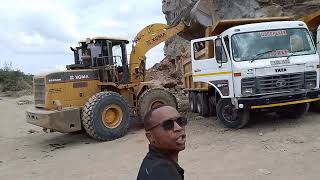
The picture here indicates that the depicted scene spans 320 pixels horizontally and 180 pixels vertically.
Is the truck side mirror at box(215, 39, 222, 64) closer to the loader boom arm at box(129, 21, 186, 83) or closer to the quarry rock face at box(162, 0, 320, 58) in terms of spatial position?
the loader boom arm at box(129, 21, 186, 83)

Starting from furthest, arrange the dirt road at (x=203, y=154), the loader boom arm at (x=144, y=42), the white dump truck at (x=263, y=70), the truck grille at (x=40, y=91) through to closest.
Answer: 1. the loader boom arm at (x=144, y=42)
2. the truck grille at (x=40, y=91)
3. the white dump truck at (x=263, y=70)
4. the dirt road at (x=203, y=154)

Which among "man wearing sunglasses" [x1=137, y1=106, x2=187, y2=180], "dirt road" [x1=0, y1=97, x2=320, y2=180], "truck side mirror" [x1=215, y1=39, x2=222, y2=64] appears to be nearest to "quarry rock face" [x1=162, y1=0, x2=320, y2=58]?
"truck side mirror" [x1=215, y1=39, x2=222, y2=64]

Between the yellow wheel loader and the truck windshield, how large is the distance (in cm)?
338

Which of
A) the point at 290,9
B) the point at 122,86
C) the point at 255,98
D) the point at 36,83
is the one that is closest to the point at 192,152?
the point at 255,98

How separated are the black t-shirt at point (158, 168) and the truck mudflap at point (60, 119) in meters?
9.46

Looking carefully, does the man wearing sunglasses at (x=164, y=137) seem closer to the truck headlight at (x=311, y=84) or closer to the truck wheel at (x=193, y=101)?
the truck headlight at (x=311, y=84)

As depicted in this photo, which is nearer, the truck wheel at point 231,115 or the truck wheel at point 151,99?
the truck wheel at point 231,115

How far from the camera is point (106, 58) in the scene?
42.1ft

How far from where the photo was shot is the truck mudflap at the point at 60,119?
11.5m

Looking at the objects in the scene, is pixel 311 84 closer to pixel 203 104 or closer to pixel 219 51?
pixel 219 51

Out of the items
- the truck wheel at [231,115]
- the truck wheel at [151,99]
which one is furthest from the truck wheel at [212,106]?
the truck wheel at [231,115]

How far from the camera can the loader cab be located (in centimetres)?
1280

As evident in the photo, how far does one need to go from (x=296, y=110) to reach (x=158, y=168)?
9869 mm

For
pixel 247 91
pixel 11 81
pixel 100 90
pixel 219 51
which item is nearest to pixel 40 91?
pixel 100 90
